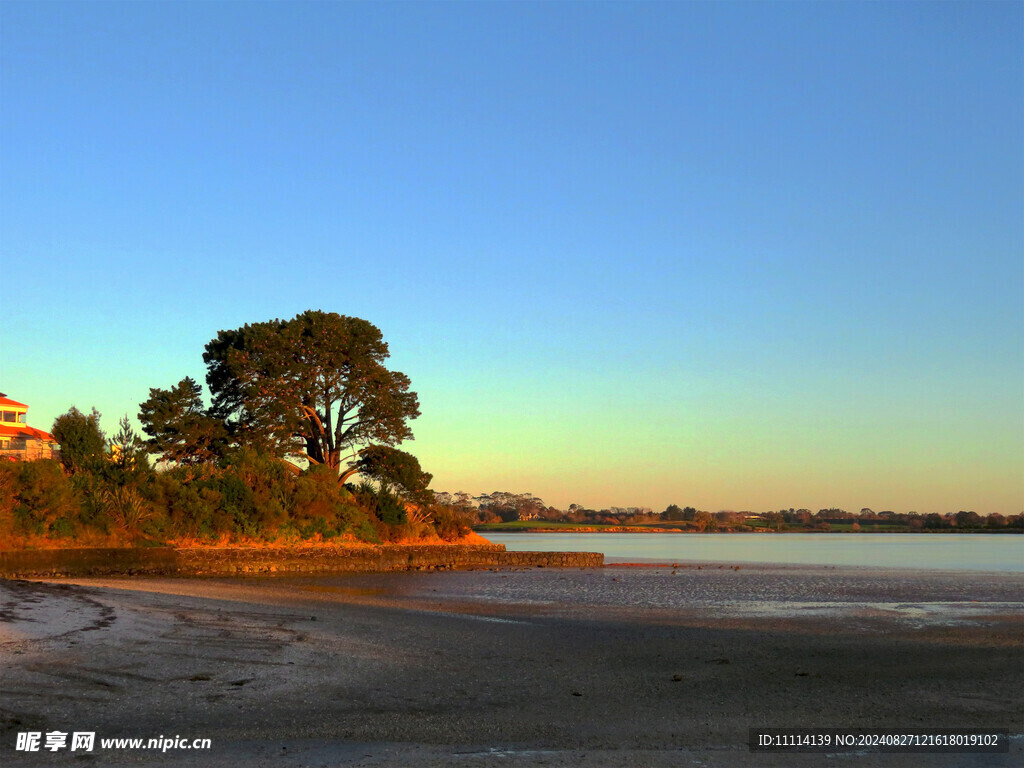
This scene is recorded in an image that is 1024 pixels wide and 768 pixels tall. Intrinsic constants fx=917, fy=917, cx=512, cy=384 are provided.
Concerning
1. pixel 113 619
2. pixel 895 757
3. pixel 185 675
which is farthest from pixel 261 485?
pixel 895 757

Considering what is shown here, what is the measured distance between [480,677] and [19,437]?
56735mm

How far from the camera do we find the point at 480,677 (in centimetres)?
1055

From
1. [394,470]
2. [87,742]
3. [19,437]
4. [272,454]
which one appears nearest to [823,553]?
[394,470]

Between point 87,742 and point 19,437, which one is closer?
point 87,742

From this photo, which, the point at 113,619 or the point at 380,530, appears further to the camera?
the point at 380,530

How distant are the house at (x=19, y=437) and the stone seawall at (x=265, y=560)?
14.0 m

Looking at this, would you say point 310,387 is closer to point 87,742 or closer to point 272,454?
point 272,454

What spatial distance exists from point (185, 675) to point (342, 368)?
108 ft

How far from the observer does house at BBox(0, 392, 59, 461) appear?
45.4 m

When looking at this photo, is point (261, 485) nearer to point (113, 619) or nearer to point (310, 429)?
point (310, 429)

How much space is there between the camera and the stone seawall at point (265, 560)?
25344mm

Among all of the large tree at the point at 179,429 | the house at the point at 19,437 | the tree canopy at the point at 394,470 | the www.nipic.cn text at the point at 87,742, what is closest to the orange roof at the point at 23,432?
the house at the point at 19,437

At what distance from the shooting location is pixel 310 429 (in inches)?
1631

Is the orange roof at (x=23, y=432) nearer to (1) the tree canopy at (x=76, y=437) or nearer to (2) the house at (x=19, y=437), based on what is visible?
(2) the house at (x=19, y=437)
